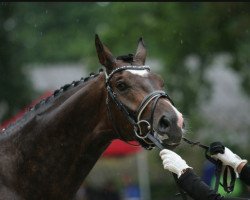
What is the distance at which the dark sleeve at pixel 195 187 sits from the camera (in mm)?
4934

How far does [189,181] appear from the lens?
16.3 feet

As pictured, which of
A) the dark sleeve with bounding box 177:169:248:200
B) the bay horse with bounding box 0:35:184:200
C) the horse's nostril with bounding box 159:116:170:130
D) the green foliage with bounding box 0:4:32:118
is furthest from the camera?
the green foliage with bounding box 0:4:32:118

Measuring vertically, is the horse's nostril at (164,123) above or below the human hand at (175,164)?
above

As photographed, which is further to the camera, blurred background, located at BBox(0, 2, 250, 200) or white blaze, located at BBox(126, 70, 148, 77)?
blurred background, located at BBox(0, 2, 250, 200)

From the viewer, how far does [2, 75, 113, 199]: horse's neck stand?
5.61 meters

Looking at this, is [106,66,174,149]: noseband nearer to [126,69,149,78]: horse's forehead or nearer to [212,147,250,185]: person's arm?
[126,69,149,78]: horse's forehead

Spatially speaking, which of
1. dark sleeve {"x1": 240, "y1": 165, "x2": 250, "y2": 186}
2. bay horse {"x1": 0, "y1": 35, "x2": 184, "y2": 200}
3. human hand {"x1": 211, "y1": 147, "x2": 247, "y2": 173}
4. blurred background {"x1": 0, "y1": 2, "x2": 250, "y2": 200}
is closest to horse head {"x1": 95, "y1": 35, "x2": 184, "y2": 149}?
bay horse {"x1": 0, "y1": 35, "x2": 184, "y2": 200}

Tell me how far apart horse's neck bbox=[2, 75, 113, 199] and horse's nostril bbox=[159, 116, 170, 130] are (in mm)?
595

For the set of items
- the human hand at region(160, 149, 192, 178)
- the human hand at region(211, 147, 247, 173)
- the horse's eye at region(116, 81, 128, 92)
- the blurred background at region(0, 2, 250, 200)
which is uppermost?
the blurred background at region(0, 2, 250, 200)

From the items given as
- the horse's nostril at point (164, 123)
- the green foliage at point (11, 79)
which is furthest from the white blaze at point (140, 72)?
the green foliage at point (11, 79)

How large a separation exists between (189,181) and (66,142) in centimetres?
120

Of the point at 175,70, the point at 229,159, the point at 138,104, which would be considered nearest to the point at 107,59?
the point at 138,104

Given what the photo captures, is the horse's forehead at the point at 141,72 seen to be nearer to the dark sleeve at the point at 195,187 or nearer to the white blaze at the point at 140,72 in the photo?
the white blaze at the point at 140,72

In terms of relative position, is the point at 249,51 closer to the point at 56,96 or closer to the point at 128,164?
the point at 128,164
